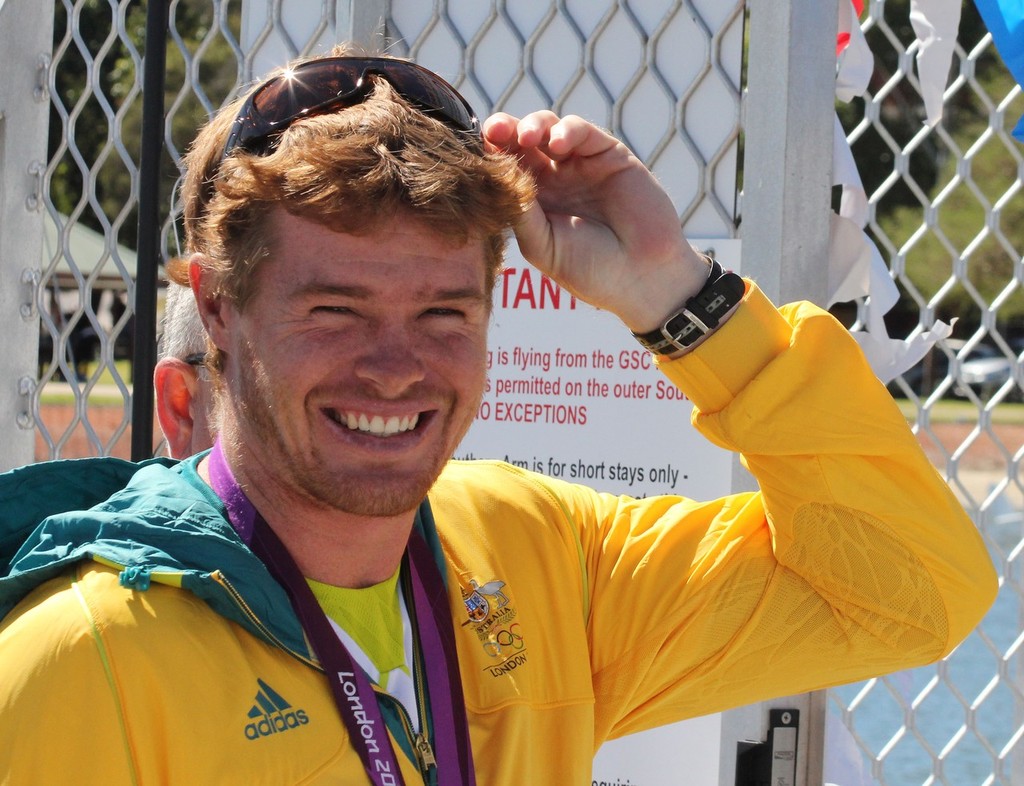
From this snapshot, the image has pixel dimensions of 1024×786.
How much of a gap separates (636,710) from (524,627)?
0.99ft

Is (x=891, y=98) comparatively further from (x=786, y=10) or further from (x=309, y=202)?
(x=309, y=202)

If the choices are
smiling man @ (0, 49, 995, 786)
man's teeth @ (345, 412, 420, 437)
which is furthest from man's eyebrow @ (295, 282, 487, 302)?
man's teeth @ (345, 412, 420, 437)

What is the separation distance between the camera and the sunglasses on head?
5.24 ft

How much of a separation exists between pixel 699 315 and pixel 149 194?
954mm

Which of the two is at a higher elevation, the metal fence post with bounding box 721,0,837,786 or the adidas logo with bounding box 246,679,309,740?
the metal fence post with bounding box 721,0,837,786

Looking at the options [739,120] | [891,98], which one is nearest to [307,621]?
[739,120]

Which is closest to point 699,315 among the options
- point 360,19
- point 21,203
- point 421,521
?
point 421,521

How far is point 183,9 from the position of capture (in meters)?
4.91

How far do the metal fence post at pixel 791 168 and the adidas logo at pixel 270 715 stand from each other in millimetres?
1340

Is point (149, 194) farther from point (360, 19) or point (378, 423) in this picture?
point (360, 19)

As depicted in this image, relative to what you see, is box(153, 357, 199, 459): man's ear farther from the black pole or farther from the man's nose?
the man's nose

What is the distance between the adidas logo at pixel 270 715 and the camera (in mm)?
1370

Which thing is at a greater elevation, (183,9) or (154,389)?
(183,9)

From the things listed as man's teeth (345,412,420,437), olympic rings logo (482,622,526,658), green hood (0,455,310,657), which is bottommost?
olympic rings logo (482,622,526,658)
